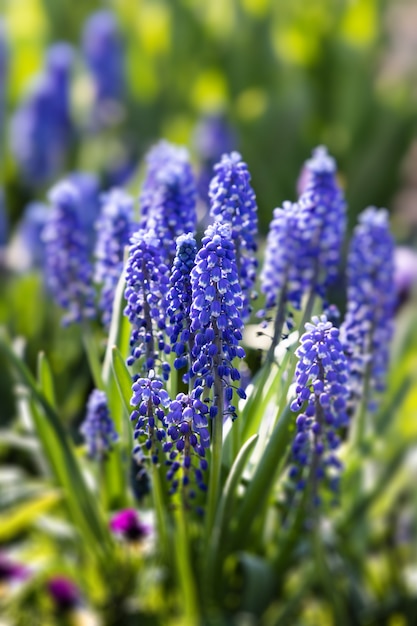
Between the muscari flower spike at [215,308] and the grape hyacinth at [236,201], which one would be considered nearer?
the muscari flower spike at [215,308]

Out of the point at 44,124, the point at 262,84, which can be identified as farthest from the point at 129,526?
the point at 262,84

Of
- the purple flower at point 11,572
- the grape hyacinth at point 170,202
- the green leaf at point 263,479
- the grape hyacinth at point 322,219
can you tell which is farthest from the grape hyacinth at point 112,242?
the purple flower at point 11,572

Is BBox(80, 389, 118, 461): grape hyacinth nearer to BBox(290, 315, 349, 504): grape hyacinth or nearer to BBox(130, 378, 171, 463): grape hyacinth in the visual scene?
BBox(130, 378, 171, 463): grape hyacinth

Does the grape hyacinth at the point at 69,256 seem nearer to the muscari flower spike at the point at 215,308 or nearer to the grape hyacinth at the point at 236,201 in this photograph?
the grape hyacinth at the point at 236,201

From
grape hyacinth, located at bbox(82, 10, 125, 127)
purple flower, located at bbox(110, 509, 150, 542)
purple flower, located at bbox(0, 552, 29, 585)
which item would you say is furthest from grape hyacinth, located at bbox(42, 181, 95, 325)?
grape hyacinth, located at bbox(82, 10, 125, 127)

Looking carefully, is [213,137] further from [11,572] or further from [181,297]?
[181,297]
